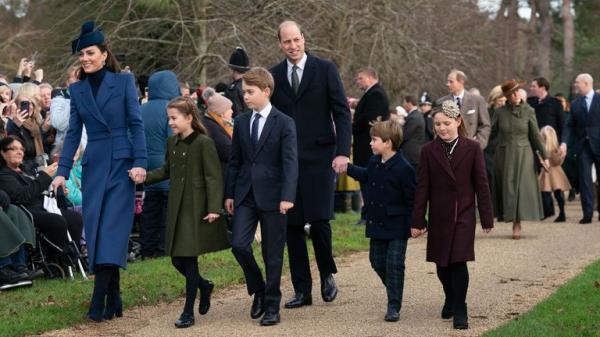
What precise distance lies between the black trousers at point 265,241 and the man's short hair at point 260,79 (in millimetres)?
824

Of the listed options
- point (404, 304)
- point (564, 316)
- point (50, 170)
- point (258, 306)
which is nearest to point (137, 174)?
point (258, 306)

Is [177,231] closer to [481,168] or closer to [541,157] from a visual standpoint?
[481,168]

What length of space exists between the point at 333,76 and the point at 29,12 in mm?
21852

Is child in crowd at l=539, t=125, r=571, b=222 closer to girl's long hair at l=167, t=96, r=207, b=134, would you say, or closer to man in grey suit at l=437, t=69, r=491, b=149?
man in grey suit at l=437, t=69, r=491, b=149

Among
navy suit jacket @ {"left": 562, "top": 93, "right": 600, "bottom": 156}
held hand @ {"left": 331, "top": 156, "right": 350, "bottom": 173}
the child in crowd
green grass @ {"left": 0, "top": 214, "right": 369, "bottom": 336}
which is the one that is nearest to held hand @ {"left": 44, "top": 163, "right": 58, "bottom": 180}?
green grass @ {"left": 0, "top": 214, "right": 369, "bottom": 336}

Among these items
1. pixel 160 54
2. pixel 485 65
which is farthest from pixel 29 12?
pixel 485 65

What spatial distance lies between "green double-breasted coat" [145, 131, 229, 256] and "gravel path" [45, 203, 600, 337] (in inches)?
24.0

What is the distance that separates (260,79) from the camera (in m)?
9.01

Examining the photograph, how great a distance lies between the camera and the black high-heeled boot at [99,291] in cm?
914

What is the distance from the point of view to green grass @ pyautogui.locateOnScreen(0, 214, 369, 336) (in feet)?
30.0

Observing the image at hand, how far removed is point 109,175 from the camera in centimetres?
924

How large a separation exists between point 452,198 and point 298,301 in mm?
1672

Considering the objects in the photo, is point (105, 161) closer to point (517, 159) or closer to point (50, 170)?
point (50, 170)

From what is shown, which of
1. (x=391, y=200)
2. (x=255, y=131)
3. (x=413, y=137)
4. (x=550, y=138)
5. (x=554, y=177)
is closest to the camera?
(x=255, y=131)
